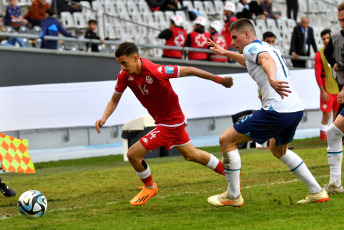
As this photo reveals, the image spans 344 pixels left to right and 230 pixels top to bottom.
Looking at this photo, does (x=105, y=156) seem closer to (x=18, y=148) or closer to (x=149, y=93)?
(x=18, y=148)

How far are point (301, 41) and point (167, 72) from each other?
13.0 meters

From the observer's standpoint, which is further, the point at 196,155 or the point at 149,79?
the point at 196,155

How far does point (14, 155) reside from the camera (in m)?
9.27

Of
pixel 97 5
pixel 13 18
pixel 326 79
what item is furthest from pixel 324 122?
pixel 97 5

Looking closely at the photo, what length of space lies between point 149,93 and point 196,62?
11194mm

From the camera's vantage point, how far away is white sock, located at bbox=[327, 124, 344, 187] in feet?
26.2

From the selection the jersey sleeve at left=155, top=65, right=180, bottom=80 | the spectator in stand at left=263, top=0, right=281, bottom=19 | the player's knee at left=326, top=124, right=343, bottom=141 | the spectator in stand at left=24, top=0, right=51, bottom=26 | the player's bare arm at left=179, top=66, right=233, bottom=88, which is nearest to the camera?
the player's bare arm at left=179, top=66, right=233, bottom=88

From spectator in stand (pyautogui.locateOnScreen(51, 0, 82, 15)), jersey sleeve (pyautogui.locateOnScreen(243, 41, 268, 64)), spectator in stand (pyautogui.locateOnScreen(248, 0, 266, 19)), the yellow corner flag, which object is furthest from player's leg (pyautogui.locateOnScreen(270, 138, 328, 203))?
spectator in stand (pyautogui.locateOnScreen(248, 0, 266, 19))

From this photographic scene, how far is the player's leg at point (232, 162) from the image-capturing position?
285 inches

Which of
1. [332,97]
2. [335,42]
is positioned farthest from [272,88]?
[332,97]

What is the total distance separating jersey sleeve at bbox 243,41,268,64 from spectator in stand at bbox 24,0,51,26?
12116 millimetres

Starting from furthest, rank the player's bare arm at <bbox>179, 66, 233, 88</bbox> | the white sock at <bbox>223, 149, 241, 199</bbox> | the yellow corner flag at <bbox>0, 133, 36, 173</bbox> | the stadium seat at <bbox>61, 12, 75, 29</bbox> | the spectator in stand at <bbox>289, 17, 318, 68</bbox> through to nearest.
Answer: the spectator in stand at <bbox>289, 17, 318, 68</bbox> → the stadium seat at <bbox>61, 12, 75, 29</bbox> → the yellow corner flag at <bbox>0, 133, 36, 173</bbox> → the player's bare arm at <bbox>179, 66, 233, 88</bbox> → the white sock at <bbox>223, 149, 241, 199</bbox>

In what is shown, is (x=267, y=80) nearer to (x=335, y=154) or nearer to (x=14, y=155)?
(x=335, y=154)

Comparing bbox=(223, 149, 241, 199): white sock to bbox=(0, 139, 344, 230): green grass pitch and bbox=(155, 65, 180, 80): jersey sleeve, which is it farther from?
bbox=(155, 65, 180, 80): jersey sleeve
